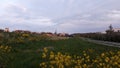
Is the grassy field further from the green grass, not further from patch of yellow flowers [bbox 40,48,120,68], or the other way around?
patch of yellow flowers [bbox 40,48,120,68]

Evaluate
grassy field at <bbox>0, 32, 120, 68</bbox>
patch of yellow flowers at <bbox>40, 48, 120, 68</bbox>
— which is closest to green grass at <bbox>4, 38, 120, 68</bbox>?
grassy field at <bbox>0, 32, 120, 68</bbox>

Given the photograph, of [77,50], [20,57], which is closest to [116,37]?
[77,50]

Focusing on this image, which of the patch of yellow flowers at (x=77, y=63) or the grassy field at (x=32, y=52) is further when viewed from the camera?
the grassy field at (x=32, y=52)

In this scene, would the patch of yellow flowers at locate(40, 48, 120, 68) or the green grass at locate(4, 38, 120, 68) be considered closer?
the patch of yellow flowers at locate(40, 48, 120, 68)

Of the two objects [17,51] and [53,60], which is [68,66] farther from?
[17,51]

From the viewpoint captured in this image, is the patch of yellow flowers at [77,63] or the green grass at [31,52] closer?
the patch of yellow flowers at [77,63]

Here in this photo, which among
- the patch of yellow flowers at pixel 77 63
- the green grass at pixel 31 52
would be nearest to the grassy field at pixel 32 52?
the green grass at pixel 31 52

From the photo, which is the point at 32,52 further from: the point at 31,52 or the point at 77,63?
the point at 77,63

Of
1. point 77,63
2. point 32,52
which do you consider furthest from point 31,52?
point 77,63

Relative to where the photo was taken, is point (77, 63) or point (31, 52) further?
point (31, 52)

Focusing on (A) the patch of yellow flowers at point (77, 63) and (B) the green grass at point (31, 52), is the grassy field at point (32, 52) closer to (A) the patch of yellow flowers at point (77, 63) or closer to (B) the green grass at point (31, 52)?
(B) the green grass at point (31, 52)

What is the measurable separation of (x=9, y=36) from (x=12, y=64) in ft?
17.9

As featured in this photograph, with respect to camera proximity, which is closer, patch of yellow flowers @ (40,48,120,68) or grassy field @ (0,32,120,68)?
patch of yellow flowers @ (40,48,120,68)

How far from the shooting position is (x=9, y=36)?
16.9 m
